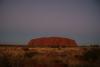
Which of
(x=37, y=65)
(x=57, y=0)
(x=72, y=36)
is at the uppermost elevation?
(x=57, y=0)

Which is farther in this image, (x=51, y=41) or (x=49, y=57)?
(x=51, y=41)

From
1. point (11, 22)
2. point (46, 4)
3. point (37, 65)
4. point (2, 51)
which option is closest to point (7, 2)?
point (11, 22)

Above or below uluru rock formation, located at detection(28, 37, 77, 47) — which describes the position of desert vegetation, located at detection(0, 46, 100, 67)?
below

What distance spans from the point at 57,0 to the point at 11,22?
31cm

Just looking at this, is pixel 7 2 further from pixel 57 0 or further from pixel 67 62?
pixel 67 62

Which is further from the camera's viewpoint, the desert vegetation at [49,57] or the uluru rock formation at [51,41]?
the uluru rock formation at [51,41]

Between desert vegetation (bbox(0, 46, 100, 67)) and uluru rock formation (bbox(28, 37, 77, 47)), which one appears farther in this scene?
uluru rock formation (bbox(28, 37, 77, 47))

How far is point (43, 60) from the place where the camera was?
0.74 metres

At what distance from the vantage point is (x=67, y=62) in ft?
2.41

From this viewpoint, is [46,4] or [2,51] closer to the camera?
[2,51]

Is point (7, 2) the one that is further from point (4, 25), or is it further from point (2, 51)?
point (2, 51)

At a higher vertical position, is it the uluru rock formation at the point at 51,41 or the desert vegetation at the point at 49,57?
the uluru rock formation at the point at 51,41

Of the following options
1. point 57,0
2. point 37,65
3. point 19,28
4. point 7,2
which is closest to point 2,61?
point 37,65

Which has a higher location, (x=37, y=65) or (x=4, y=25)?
(x=4, y=25)
